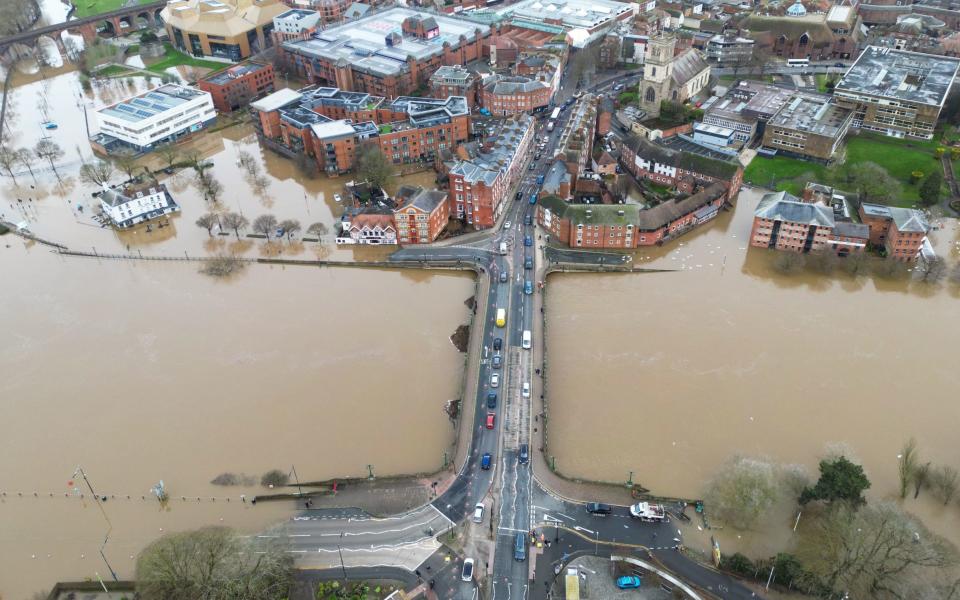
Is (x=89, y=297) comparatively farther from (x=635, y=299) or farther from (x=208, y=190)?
(x=635, y=299)

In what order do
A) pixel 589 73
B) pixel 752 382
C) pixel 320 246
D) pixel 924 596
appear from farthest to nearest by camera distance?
1. pixel 589 73
2. pixel 320 246
3. pixel 752 382
4. pixel 924 596

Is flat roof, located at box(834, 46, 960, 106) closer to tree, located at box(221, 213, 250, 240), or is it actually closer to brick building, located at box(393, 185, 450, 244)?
brick building, located at box(393, 185, 450, 244)

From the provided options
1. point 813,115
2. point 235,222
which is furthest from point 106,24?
point 813,115

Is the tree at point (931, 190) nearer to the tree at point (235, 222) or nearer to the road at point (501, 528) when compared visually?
the road at point (501, 528)

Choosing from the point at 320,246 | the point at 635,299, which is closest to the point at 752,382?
the point at 635,299

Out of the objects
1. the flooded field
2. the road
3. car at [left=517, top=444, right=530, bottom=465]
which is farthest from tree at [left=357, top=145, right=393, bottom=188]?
car at [left=517, top=444, right=530, bottom=465]

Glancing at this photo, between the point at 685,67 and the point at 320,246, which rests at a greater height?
the point at 685,67

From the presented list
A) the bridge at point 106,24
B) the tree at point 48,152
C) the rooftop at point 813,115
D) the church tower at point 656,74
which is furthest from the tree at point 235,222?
the bridge at point 106,24
